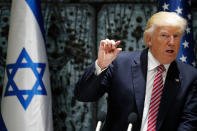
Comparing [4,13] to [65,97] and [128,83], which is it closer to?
[65,97]

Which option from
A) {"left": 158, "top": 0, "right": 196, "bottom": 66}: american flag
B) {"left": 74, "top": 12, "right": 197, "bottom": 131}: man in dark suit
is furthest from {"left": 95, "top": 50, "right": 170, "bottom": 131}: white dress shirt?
{"left": 158, "top": 0, "right": 196, "bottom": 66}: american flag

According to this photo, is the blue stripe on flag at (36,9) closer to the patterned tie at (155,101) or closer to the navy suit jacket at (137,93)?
the navy suit jacket at (137,93)

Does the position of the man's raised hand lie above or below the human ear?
below

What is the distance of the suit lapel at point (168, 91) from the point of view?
1.71 m

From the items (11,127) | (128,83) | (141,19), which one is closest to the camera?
(128,83)

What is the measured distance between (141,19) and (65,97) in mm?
849

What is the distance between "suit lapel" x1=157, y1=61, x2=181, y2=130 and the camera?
67.2 inches

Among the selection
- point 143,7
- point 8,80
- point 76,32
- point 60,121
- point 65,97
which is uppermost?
point 143,7

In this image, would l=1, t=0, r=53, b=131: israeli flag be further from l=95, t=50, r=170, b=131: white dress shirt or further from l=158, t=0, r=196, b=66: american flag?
l=158, t=0, r=196, b=66: american flag

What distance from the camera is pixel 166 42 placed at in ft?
5.71

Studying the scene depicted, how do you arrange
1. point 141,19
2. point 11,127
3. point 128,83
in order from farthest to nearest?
point 141,19
point 11,127
point 128,83

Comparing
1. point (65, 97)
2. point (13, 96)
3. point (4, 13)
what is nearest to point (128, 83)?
point (13, 96)

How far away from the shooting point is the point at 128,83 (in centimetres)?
177

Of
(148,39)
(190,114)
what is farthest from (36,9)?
(190,114)
